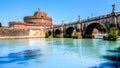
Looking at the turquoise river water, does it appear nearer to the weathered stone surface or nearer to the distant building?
the weathered stone surface

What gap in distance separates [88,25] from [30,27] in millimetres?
43097

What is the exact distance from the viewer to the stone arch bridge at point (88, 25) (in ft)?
125

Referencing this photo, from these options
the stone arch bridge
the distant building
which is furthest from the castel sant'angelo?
the stone arch bridge

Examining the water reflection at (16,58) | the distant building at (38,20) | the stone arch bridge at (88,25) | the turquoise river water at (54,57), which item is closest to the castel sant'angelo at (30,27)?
the distant building at (38,20)

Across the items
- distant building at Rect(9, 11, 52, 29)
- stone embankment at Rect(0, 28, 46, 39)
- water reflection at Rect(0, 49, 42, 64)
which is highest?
distant building at Rect(9, 11, 52, 29)

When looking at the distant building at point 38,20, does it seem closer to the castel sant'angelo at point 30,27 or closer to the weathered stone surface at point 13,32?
the castel sant'angelo at point 30,27

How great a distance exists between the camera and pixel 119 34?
1432 inches

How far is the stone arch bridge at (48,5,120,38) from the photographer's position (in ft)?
125

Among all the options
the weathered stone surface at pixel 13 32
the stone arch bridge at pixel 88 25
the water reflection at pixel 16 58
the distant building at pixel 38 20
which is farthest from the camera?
the distant building at pixel 38 20

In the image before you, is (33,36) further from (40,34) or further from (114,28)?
(114,28)

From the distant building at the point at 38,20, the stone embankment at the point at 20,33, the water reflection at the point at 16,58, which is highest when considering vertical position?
the distant building at the point at 38,20

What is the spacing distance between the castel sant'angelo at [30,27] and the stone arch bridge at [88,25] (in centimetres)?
552

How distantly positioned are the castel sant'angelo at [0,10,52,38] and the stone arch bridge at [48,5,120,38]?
5516mm

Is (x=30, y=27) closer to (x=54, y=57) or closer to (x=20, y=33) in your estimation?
(x=20, y=33)
